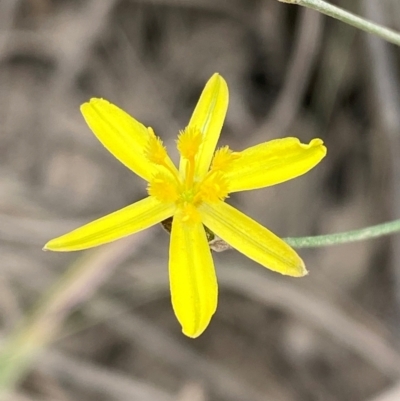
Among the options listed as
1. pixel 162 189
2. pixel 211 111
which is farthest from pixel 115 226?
pixel 211 111

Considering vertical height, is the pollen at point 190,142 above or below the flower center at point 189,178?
above

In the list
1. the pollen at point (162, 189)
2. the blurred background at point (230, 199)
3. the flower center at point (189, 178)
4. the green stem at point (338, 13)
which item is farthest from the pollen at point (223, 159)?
the blurred background at point (230, 199)

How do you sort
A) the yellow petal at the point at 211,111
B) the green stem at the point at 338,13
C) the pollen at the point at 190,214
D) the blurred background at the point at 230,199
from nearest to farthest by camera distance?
the green stem at the point at 338,13
the pollen at the point at 190,214
the yellow petal at the point at 211,111
the blurred background at the point at 230,199

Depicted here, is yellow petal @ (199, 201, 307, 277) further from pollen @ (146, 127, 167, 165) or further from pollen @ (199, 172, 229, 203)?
pollen @ (146, 127, 167, 165)

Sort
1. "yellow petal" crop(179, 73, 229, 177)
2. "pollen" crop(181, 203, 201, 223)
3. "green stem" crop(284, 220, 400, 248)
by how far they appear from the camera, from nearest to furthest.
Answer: "green stem" crop(284, 220, 400, 248) → "pollen" crop(181, 203, 201, 223) → "yellow petal" crop(179, 73, 229, 177)

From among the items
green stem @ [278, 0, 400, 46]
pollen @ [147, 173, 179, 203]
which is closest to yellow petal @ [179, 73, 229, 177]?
pollen @ [147, 173, 179, 203]

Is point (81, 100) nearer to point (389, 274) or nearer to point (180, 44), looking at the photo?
point (180, 44)

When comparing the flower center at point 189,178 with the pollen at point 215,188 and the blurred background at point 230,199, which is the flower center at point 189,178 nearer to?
the pollen at point 215,188
